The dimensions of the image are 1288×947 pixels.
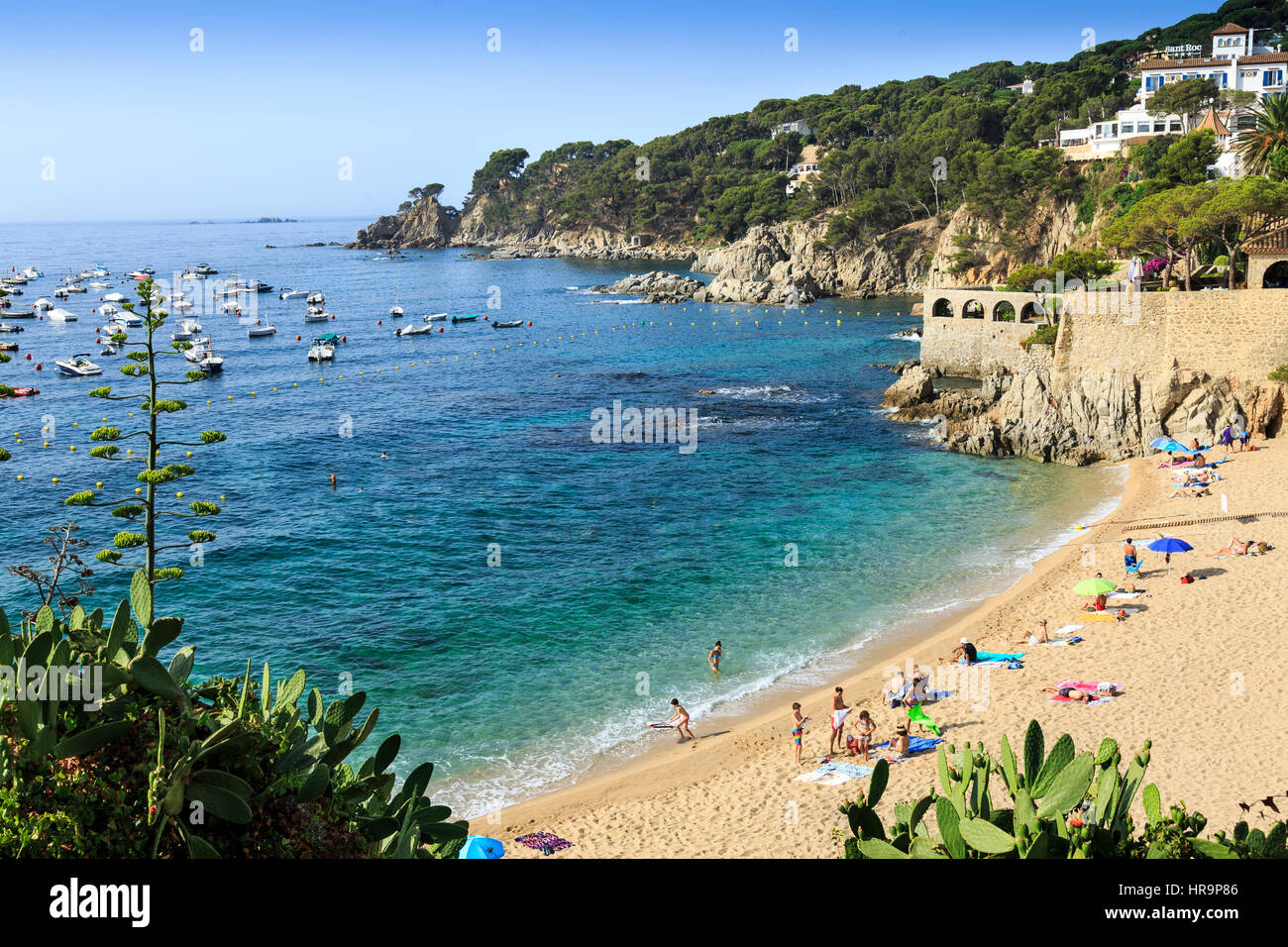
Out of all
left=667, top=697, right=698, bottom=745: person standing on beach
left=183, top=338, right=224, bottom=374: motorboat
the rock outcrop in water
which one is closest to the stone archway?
the rock outcrop in water

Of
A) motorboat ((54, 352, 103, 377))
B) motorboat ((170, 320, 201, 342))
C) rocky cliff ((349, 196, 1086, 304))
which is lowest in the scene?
motorboat ((54, 352, 103, 377))

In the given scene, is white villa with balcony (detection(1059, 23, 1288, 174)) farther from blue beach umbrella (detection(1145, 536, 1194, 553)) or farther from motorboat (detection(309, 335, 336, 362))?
motorboat (detection(309, 335, 336, 362))

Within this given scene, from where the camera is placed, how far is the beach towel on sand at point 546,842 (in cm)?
1667

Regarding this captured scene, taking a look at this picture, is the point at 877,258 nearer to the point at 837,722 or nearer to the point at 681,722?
the point at 681,722

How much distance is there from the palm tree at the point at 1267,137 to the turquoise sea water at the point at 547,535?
25.1 meters

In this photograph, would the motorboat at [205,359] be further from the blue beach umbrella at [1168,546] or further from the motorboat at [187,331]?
the blue beach umbrella at [1168,546]

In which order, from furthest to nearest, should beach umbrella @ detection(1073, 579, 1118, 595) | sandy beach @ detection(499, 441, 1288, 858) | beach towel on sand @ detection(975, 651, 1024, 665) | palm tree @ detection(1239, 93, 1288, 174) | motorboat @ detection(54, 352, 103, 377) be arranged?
motorboat @ detection(54, 352, 103, 377)
palm tree @ detection(1239, 93, 1288, 174)
beach umbrella @ detection(1073, 579, 1118, 595)
beach towel on sand @ detection(975, 651, 1024, 665)
sandy beach @ detection(499, 441, 1288, 858)

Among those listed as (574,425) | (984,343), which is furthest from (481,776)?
(984,343)

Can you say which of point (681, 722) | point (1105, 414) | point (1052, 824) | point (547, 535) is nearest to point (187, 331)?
point (547, 535)

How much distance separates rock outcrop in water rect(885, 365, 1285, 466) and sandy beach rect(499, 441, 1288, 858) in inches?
462

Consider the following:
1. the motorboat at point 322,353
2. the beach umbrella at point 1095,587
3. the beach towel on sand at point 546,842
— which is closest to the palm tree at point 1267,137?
the beach umbrella at point 1095,587

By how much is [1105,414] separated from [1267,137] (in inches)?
1128

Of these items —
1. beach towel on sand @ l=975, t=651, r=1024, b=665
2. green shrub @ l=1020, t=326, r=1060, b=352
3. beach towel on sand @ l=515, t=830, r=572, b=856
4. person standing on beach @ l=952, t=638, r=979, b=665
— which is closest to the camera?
beach towel on sand @ l=515, t=830, r=572, b=856

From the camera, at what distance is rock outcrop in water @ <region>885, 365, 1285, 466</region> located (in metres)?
38.8
